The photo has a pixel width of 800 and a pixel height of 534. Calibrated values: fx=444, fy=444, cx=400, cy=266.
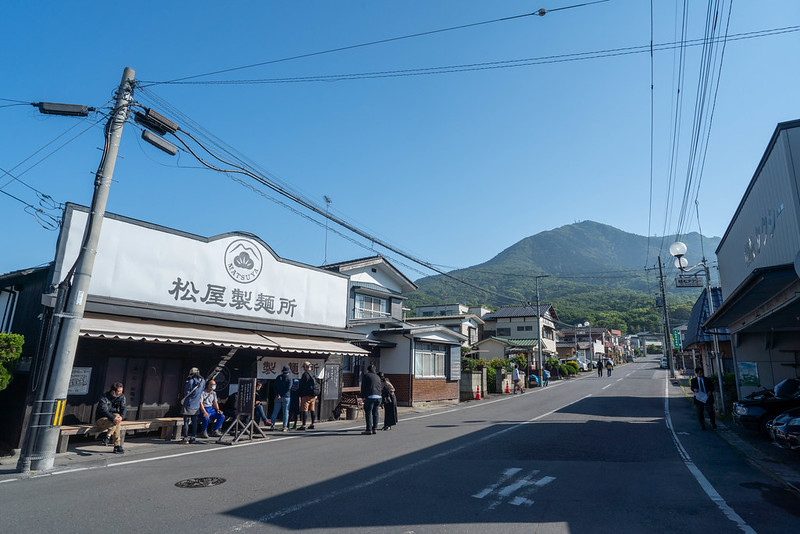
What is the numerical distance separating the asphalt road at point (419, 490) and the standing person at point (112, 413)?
1.05m

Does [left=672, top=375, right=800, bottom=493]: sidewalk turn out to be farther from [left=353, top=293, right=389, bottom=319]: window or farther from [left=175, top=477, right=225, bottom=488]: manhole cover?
[left=353, top=293, right=389, bottom=319]: window

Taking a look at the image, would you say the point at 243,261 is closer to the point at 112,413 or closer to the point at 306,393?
the point at 306,393

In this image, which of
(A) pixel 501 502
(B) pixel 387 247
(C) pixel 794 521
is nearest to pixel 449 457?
(A) pixel 501 502

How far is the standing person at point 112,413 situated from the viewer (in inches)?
376

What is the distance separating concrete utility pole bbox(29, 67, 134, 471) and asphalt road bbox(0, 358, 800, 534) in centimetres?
77

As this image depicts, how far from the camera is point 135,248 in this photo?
1184 cm

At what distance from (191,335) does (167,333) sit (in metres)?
0.61

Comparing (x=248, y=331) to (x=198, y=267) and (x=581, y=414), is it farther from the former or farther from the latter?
(x=581, y=414)

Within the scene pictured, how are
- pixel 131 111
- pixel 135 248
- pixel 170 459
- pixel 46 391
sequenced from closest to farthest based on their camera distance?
pixel 46 391, pixel 170 459, pixel 131 111, pixel 135 248

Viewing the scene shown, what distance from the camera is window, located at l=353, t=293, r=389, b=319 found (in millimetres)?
26469

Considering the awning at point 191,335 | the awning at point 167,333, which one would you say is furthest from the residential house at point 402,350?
the awning at point 167,333

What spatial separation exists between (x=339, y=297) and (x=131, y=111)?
32.8 feet

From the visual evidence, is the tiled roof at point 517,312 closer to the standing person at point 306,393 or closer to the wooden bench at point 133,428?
the standing person at point 306,393

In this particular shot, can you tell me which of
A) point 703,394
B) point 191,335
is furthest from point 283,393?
point 703,394
